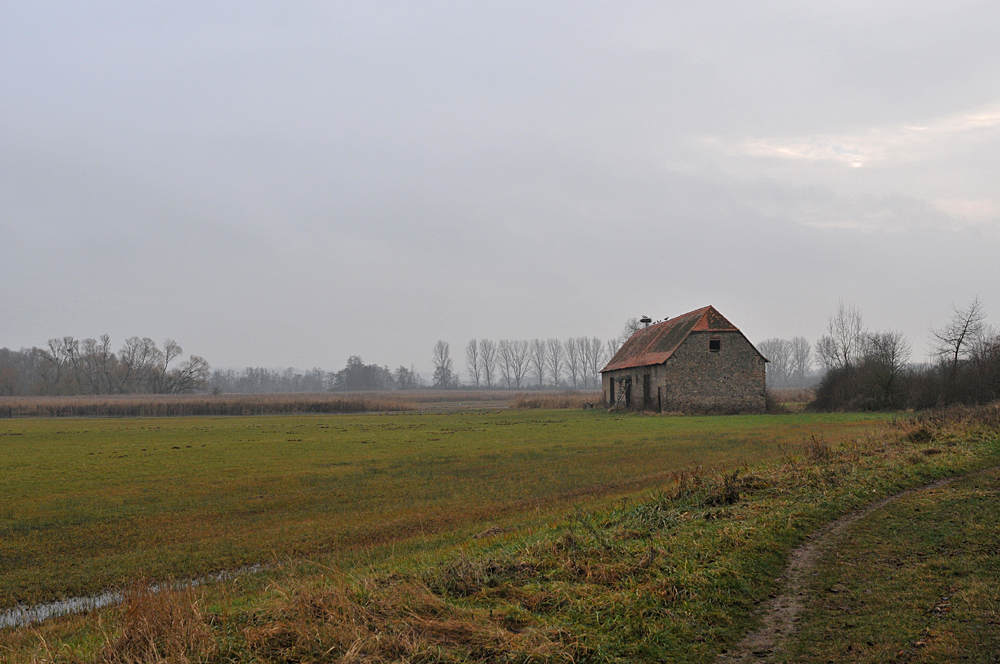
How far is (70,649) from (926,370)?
168 ft

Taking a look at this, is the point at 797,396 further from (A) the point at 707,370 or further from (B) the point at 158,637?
(B) the point at 158,637

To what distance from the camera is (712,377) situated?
1788 inches

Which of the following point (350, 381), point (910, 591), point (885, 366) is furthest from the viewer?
point (350, 381)

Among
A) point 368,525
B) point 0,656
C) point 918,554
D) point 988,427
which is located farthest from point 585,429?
point 0,656

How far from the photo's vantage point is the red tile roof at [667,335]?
45969 mm

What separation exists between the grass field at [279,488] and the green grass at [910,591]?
238 inches

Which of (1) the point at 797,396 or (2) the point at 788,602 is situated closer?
(2) the point at 788,602

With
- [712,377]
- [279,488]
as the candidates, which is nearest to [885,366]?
[712,377]

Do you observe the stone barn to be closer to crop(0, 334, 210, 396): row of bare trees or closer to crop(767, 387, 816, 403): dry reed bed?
crop(767, 387, 816, 403): dry reed bed

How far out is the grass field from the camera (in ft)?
34.6

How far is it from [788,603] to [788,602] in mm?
26

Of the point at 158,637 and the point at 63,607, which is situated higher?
the point at 158,637

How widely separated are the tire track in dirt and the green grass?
0.12m

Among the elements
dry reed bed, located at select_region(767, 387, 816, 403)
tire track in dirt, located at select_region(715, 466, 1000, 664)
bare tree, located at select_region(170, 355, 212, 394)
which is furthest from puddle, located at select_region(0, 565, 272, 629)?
bare tree, located at select_region(170, 355, 212, 394)
